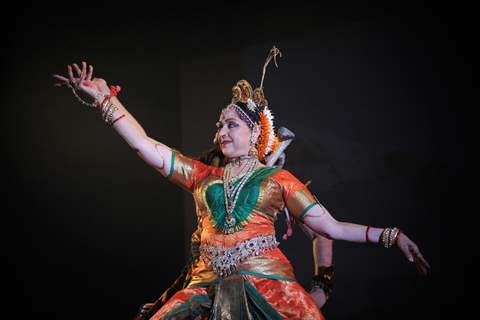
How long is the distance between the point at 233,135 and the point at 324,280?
0.72 m

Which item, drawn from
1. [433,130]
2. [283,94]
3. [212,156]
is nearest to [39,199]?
[212,156]

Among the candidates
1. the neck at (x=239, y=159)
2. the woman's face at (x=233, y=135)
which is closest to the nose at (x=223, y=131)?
the woman's face at (x=233, y=135)

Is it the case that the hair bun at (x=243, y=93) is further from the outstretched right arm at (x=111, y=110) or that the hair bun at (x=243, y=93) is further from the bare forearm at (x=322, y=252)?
the bare forearm at (x=322, y=252)

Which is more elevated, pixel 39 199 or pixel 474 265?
pixel 39 199

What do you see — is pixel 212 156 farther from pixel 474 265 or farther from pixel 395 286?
pixel 474 265

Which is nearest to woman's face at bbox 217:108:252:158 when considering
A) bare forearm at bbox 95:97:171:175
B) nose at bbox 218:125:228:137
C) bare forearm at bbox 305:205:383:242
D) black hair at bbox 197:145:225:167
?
nose at bbox 218:125:228:137

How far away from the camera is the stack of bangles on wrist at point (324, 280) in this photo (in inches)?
99.7

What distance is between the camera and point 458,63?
2.93m

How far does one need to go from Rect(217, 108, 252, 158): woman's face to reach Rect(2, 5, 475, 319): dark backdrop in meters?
0.74

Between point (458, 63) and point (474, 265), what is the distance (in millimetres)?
967

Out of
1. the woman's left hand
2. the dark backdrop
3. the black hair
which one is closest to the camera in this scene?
the woman's left hand

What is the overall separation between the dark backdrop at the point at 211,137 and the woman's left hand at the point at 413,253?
76cm

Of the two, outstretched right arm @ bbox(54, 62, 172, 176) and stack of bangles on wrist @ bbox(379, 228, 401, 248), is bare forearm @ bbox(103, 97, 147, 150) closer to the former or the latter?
outstretched right arm @ bbox(54, 62, 172, 176)

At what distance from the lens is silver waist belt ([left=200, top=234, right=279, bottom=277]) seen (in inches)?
88.9
